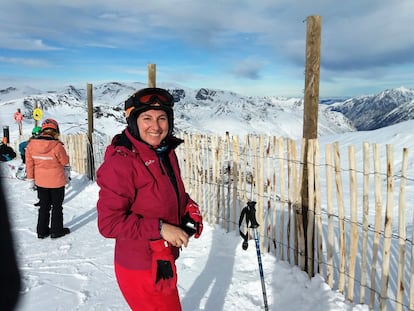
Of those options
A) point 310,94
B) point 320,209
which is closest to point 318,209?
point 320,209

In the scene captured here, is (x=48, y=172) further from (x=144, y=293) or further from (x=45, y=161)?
(x=144, y=293)

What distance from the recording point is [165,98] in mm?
2363

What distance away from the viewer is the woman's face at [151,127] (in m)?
2.28

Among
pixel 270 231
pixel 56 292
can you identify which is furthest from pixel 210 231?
pixel 56 292

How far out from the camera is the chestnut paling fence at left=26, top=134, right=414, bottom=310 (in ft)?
10.9

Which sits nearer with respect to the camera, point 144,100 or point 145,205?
point 145,205

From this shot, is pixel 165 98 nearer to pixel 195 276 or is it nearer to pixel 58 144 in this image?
pixel 195 276

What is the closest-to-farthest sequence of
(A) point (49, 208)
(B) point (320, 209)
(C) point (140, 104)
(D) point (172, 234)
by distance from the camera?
(D) point (172, 234) < (C) point (140, 104) < (B) point (320, 209) < (A) point (49, 208)

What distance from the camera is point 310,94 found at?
162 inches

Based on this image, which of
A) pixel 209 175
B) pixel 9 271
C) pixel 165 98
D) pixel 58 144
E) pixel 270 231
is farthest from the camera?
pixel 209 175

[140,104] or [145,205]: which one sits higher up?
[140,104]

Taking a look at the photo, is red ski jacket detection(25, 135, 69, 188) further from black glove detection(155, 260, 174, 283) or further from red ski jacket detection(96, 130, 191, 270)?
black glove detection(155, 260, 174, 283)

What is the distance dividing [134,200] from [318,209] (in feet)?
8.31

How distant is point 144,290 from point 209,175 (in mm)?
4249
